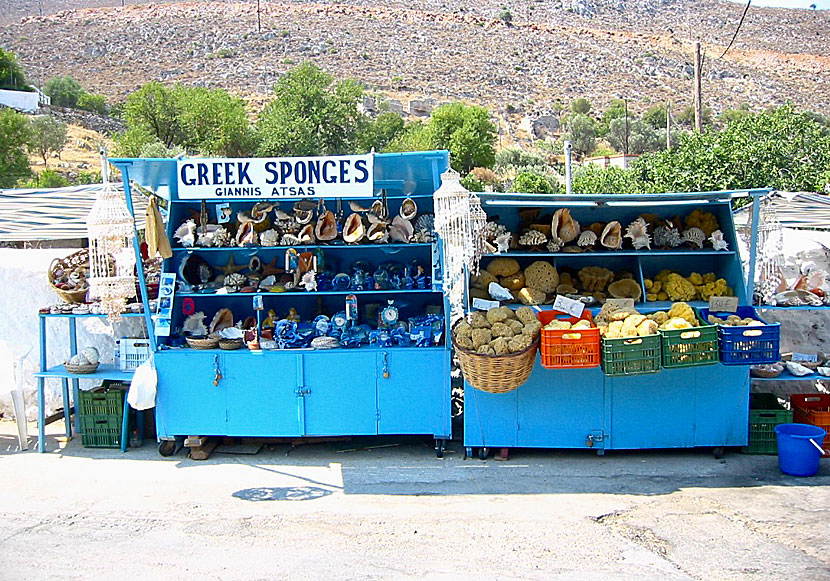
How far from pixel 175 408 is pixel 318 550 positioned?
3.13 metres

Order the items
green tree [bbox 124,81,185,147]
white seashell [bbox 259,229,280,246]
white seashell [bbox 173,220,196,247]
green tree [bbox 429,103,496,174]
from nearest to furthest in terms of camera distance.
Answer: white seashell [bbox 259,229,280,246] < white seashell [bbox 173,220,196,247] < green tree [bbox 124,81,185,147] < green tree [bbox 429,103,496,174]

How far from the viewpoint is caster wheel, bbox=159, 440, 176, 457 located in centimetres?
809

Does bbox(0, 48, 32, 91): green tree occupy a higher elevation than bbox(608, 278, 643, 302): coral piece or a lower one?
higher

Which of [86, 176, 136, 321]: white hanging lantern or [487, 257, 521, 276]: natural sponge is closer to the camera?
[86, 176, 136, 321]: white hanging lantern

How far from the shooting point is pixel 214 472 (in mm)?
7637

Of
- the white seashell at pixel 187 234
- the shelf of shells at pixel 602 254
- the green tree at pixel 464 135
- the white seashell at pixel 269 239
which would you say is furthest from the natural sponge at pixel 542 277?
the green tree at pixel 464 135

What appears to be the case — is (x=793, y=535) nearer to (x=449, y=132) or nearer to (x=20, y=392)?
(x=20, y=392)

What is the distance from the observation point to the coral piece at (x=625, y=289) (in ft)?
26.8

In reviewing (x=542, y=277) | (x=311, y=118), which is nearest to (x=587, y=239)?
(x=542, y=277)

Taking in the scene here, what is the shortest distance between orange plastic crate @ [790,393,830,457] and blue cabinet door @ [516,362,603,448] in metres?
2.11

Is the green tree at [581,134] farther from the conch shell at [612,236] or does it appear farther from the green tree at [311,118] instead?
the conch shell at [612,236]

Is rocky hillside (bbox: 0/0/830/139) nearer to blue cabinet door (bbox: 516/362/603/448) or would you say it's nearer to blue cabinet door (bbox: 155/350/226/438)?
blue cabinet door (bbox: 155/350/226/438)

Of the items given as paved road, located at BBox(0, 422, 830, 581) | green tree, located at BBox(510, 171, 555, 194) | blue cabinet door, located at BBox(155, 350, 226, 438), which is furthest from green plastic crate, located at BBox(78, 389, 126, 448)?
green tree, located at BBox(510, 171, 555, 194)

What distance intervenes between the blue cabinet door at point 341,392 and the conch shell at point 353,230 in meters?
1.17
